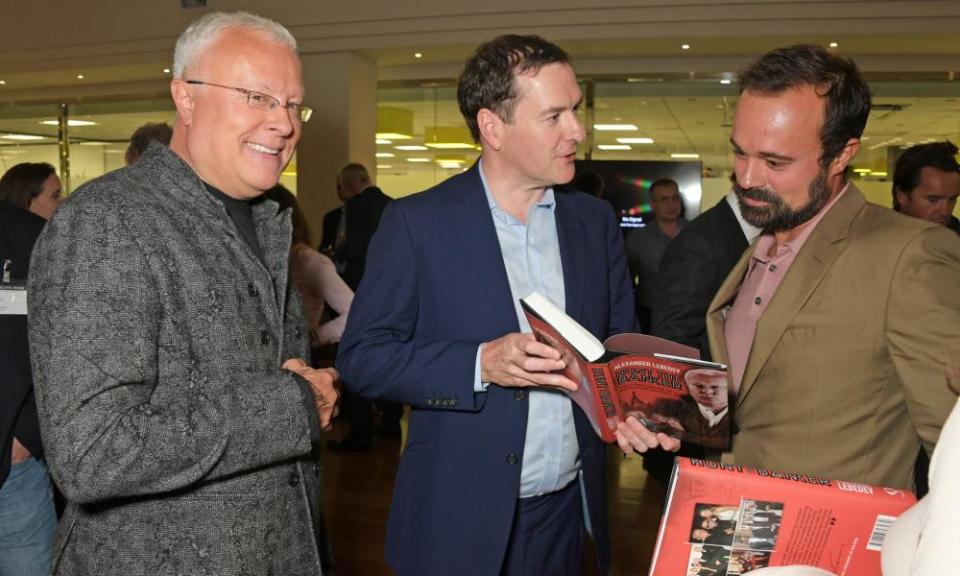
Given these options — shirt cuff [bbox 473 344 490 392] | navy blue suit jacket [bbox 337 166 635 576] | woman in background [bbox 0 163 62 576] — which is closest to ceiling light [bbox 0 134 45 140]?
woman in background [bbox 0 163 62 576]

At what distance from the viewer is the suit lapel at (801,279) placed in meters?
1.69

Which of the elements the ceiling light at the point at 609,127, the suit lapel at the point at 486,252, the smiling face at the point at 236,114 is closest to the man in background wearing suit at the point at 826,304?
the suit lapel at the point at 486,252

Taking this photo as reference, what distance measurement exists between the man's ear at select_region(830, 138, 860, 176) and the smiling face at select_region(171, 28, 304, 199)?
119 cm

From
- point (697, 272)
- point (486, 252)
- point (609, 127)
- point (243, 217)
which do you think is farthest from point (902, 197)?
point (609, 127)

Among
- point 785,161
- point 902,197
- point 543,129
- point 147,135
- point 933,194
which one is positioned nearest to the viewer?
point 785,161

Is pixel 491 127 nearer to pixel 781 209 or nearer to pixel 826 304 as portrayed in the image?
pixel 781 209

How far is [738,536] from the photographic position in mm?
1270

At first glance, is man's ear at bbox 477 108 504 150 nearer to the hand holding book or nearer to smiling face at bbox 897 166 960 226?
the hand holding book

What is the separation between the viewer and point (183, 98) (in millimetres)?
1558

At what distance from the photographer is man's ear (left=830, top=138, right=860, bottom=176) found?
1.79m

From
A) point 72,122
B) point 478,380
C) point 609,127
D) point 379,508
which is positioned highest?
point 72,122

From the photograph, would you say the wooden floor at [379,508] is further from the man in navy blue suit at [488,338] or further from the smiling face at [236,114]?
the smiling face at [236,114]

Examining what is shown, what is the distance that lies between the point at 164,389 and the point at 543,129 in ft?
3.63

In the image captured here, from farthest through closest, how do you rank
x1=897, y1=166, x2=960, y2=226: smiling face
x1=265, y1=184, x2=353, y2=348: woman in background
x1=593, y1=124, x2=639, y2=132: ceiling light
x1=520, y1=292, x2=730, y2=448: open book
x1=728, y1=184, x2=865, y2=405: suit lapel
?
x1=593, y1=124, x2=639, y2=132: ceiling light < x1=265, y1=184, x2=353, y2=348: woman in background < x1=897, y1=166, x2=960, y2=226: smiling face < x1=728, y1=184, x2=865, y2=405: suit lapel < x1=520, y1=292, x2=730, y2=448: open book
